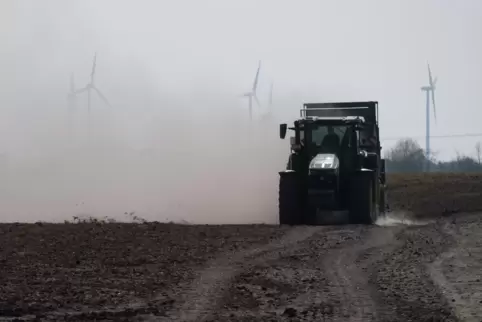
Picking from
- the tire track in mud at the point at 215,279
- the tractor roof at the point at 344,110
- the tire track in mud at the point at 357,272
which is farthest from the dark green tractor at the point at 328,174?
the tire track in mud at the point at 215,279

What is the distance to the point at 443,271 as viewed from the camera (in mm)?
13289

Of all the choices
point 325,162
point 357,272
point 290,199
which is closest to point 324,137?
point 325,162

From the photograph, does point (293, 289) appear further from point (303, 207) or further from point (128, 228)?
point (303, 207)

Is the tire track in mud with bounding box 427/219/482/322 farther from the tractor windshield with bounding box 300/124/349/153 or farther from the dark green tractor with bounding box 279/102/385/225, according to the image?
→ the tractor windshield with bounding box 300/124/349/153

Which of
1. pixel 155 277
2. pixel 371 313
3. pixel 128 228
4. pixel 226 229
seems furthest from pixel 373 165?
pixel 371 313

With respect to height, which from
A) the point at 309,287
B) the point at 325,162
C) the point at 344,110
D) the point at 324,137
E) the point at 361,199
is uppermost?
the point at 344,110

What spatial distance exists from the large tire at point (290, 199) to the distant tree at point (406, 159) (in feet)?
232

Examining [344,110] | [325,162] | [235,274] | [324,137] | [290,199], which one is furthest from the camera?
[344,110]

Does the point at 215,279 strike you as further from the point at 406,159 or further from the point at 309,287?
the point at 406,159

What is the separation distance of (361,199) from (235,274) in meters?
10.8

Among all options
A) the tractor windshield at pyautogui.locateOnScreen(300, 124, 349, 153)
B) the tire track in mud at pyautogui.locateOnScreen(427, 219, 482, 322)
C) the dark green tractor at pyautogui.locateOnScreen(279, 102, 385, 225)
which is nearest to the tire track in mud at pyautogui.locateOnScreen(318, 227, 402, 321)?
the tire track in mud at pyautogui.locateOnScreen(427, 219, 482, 322)

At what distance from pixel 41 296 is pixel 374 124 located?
17720 millimetres

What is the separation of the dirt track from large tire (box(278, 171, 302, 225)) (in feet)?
12.1

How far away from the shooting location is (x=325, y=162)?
75.4ft
